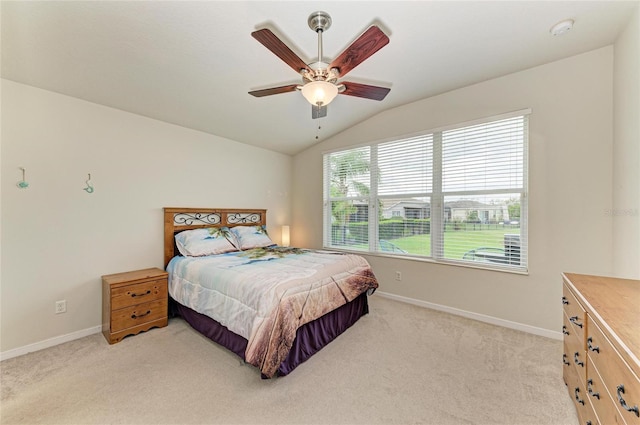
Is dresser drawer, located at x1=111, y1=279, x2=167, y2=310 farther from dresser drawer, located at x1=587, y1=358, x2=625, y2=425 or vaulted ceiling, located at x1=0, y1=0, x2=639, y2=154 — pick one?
dresser drawer, located at x1=587, y1=358, x2=625, y2=425

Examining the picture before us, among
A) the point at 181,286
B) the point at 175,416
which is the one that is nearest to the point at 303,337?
the point at 175,416

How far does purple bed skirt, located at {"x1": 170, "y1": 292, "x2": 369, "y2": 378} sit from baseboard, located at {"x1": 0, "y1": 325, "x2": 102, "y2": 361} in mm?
781

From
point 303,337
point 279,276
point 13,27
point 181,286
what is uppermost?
point 13,27

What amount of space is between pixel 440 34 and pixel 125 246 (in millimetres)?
3988

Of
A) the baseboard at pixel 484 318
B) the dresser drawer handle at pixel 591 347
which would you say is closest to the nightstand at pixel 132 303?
the baseboard at pixel 484 318

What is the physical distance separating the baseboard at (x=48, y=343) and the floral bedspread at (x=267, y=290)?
2.69 ft

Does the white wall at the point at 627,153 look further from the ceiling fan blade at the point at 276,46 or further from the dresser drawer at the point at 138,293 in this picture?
the dresser drawer at the point at 138,293

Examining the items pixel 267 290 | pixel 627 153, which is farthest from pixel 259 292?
pixel 627 153

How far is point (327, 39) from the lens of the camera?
214 cm

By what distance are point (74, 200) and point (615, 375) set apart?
163 inches

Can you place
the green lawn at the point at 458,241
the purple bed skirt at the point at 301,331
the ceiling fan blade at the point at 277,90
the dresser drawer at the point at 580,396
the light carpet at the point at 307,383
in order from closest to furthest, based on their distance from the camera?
1. the dresser drawer at the point at 580,396
2. the light carpet at the point at 307,383
3. the ceiling fan blade at the point at 277,90
4. the purple bed skirt at the point at 301,331
5. the green lawn at the point at 458,241

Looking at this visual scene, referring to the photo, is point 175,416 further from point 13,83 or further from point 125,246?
point 13,83

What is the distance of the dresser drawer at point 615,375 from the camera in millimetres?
836

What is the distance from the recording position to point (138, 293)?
2682mm
